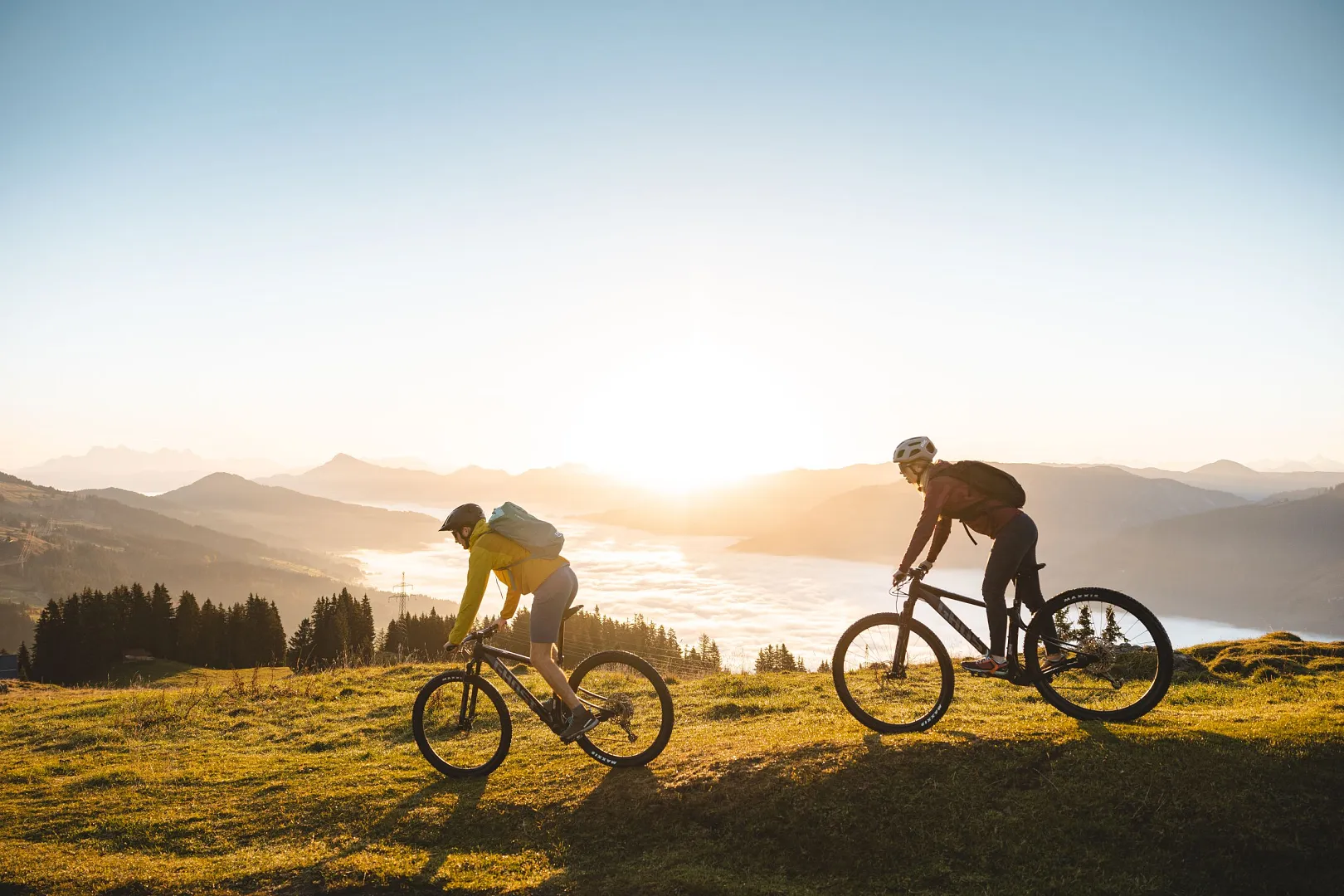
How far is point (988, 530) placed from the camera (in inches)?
320

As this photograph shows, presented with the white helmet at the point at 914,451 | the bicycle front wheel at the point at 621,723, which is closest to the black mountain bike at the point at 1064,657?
the white helmet at the point at 914,451

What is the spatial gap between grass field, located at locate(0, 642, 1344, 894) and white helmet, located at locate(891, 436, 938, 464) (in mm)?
3148

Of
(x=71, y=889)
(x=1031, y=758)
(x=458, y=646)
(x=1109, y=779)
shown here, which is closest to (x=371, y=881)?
(x=458, y=646)

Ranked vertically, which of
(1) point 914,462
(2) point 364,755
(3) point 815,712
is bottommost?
(2) point 364,755

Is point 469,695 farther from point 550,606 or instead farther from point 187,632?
point 187,632

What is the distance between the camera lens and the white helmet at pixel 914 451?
8.50 m

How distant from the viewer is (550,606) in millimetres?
8148

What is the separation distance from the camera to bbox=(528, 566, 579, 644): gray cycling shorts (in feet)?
26.6

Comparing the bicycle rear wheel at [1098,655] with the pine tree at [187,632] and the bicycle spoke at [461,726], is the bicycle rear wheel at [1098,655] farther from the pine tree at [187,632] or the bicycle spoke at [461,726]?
the pine tree at [187,632]

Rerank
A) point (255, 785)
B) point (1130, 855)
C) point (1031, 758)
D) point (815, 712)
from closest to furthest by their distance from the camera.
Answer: point (1130, 855)
point (1031, 758)
point (255, 785)
point (815, 712)

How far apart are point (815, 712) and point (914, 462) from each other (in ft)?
16.0

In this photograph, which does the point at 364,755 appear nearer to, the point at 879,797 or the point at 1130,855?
the point at 879,797

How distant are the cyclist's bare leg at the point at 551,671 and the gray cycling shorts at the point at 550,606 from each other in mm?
86

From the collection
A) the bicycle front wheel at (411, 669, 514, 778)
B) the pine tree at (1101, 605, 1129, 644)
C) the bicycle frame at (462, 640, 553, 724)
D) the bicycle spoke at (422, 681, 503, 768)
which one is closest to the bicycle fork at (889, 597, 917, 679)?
the pine tree at (1101, 605, 1129, 644)
